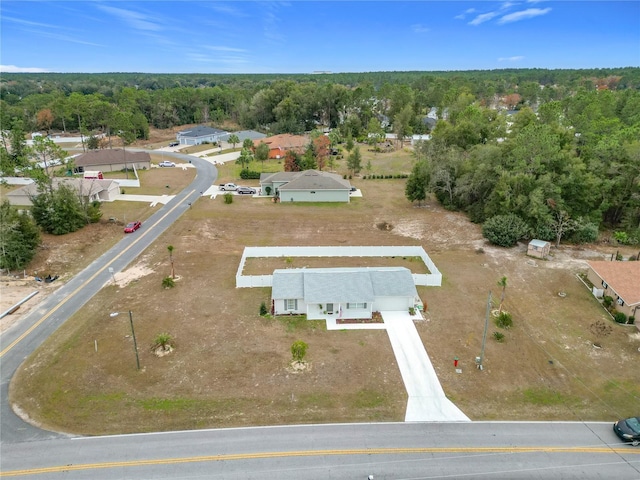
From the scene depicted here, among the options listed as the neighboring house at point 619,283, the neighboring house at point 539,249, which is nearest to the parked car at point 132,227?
the neighboring house at point 539,249

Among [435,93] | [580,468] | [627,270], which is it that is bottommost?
[580,468]

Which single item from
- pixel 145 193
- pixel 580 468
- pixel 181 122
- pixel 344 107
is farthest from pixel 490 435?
pixel 181 122

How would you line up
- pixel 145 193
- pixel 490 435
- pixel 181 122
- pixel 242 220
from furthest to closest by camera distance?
pixel 181 122 → pixel 145 193 → pixel 242 220 → pixel 490 435

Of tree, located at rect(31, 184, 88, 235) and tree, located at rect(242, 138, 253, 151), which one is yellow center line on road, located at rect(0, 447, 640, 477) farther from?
tree, located at rect(242, 138, 253, 151)

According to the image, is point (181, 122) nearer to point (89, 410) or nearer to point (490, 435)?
point (89, 410)

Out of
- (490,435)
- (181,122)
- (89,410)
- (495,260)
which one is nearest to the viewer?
(490,435)

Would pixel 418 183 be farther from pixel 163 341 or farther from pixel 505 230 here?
pixel 163 341
